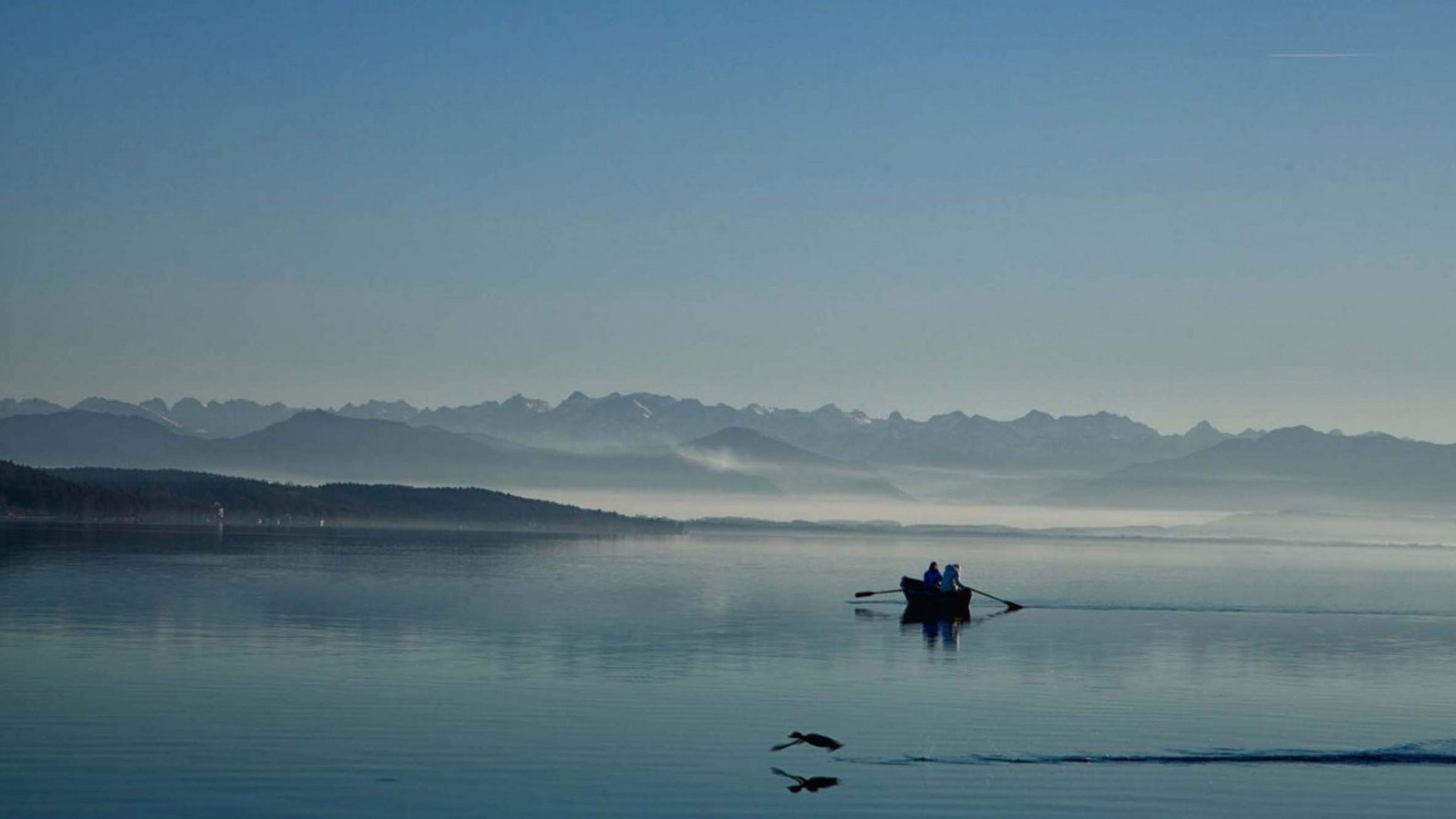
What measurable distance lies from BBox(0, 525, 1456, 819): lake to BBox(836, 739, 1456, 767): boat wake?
12 cm

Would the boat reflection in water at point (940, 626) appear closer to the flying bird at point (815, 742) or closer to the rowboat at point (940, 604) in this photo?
the rowboat at point (940, 604)

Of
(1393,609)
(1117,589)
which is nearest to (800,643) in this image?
(1393,609)

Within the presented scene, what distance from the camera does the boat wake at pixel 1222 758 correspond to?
35.8 meters

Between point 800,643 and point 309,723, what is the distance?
29.9m

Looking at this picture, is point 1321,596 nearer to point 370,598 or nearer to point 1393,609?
point 1393,609

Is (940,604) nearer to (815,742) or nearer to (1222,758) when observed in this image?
(1222,758)

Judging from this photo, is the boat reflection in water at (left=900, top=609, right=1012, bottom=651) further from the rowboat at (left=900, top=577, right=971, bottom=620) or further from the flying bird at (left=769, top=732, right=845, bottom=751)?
the flying bird at (left=769, top=732, right=845, bottom=751)

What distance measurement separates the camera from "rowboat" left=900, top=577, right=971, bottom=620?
282ft

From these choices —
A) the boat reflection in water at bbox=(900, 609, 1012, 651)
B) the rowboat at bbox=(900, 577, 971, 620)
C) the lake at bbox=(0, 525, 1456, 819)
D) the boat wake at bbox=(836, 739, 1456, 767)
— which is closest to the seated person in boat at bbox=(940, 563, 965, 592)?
the rowboat at bbox=(900, 577, 971, 620)

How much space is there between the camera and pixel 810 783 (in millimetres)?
32594

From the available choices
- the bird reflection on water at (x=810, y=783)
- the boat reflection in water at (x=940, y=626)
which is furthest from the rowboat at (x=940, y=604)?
the bird reflection on water at (x=810, y=783)

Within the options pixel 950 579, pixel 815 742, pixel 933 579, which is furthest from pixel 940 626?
pixel 815 742

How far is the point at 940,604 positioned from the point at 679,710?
149 feet

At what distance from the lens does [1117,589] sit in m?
132
